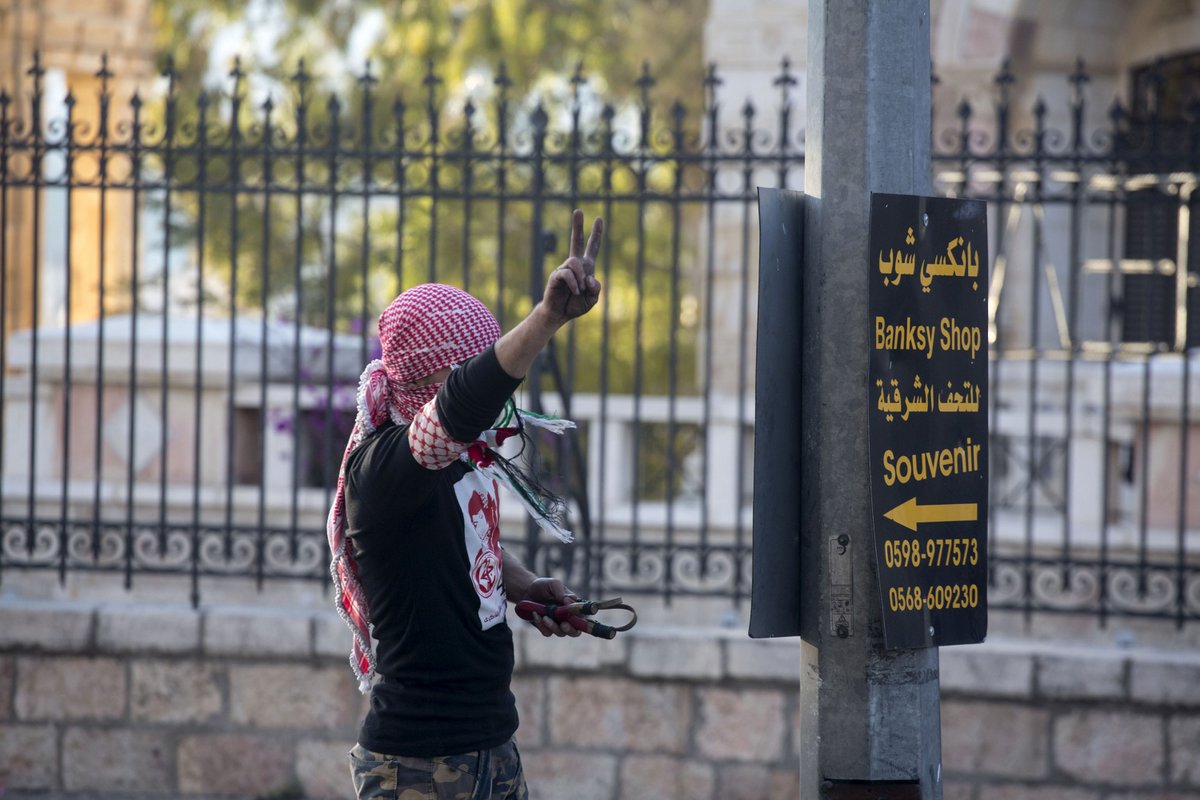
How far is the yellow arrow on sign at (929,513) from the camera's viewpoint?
291 centimetres

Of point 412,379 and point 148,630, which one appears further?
point 148,630

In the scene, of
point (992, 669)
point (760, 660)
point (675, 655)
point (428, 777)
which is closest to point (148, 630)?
point (675, 655)

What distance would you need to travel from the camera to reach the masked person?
9.52 ft

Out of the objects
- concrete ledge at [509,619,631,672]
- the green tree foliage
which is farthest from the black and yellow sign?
the green tree foliage

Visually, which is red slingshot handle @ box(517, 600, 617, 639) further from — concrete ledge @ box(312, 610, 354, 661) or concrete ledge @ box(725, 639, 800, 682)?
concrete ledge @ box(312, 610, 354, 661)

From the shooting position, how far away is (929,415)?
2.98 m

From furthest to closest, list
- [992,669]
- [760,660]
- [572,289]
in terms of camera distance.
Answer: [760,660] → [992,669] → [572,289]

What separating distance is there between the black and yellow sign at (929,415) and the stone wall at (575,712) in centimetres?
276

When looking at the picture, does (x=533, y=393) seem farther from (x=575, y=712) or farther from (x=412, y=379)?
(x=412, y=379)

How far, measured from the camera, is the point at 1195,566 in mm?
5801

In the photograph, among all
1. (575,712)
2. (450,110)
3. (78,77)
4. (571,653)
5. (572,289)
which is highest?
(450,110)

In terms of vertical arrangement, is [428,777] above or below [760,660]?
above

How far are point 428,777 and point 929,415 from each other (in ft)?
3.92

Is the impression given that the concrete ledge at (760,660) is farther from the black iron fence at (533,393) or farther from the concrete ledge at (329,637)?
the concrete ledge at (329,637)
